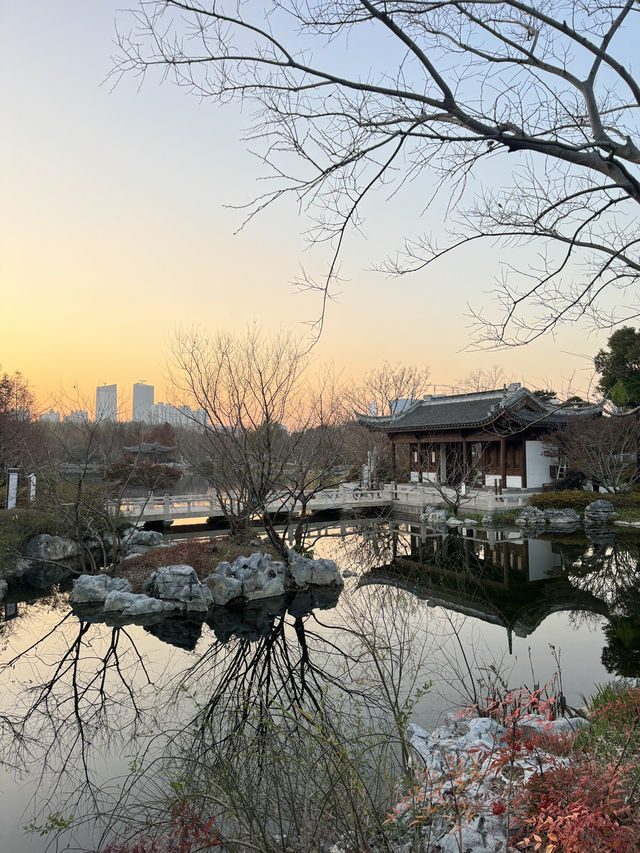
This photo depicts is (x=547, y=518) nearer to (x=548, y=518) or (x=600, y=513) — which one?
(x=548, y=518)

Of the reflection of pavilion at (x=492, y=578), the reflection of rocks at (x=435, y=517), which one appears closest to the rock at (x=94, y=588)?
the reflection of pavilion at (x=492, y=578)

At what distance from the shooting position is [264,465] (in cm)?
930

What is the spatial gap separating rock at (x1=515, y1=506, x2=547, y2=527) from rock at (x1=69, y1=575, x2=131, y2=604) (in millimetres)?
10041

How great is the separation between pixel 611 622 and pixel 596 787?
20.1ft

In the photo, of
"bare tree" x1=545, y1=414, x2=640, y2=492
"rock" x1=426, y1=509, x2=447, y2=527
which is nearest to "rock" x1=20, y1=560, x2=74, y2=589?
"rock" x1=426, y1=509, x2=447, y2=527

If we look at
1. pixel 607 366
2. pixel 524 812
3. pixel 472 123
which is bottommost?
pixel 524 812

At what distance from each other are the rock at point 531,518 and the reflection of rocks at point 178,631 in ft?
31.9

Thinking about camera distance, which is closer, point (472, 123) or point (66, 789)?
point (472, 123)

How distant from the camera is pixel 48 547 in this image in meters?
9.98

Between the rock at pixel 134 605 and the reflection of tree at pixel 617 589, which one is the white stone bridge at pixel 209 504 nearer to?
the rock at pixel 134 605

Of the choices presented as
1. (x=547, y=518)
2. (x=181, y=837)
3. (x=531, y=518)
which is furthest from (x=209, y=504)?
(x=181, y=837)

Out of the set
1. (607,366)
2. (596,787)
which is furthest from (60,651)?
(607,366)

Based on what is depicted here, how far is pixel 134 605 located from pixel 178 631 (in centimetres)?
97

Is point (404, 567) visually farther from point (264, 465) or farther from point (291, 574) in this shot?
point (264, 465)
